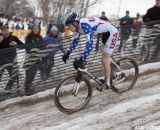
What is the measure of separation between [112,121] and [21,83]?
3.85 metres

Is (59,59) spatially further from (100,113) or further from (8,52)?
(100,113)

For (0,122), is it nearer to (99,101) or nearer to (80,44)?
(99,101)

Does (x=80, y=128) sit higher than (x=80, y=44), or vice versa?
(x=80, y=44)

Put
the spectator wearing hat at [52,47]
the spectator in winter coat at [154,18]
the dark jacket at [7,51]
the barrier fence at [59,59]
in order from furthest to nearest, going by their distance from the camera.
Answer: the spectator in winter coat at [154,18]
the spectator wearing hat at [52,47]
the barrier fence at [59,59]
the dark jacket at [7,51]

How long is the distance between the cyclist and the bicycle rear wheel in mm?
507

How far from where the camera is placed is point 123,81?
32.7ft

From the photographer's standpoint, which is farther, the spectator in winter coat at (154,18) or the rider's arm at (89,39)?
the spectator in winter coat at (154,18)

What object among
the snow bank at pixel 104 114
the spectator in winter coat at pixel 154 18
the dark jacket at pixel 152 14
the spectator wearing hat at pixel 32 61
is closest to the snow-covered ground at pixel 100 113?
the snow bank at pixel 104 114

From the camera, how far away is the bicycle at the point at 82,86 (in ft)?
28.5

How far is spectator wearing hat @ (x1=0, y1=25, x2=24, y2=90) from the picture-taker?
35.8ft

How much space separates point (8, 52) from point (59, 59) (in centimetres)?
151

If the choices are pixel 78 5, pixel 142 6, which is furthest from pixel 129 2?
pixel 78 5

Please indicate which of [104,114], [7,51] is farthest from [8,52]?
[104,114]

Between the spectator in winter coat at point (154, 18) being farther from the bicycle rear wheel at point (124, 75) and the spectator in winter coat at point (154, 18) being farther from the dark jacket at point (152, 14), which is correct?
the bicycle rear wheel at point (124, 75)
